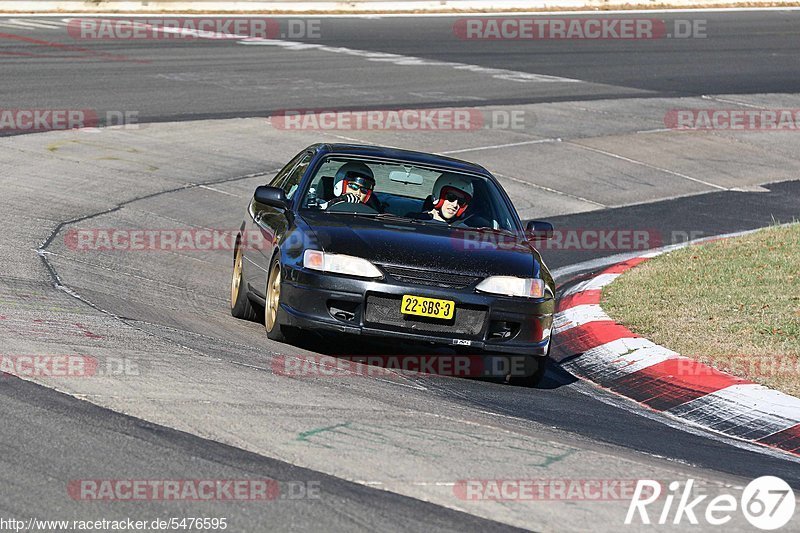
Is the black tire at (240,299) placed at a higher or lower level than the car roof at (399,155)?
lower

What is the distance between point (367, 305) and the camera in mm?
8008

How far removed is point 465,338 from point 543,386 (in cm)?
82

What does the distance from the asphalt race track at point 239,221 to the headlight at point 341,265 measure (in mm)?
644

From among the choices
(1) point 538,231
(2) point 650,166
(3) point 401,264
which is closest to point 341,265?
(3) point 401,264

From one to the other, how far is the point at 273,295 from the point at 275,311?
0.15 metres

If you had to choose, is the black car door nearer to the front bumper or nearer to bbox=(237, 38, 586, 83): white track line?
the front bumper

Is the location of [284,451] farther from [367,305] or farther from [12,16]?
[12,16]


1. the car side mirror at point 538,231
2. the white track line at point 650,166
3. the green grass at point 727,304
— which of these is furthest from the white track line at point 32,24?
the car side mirror at point 538,231

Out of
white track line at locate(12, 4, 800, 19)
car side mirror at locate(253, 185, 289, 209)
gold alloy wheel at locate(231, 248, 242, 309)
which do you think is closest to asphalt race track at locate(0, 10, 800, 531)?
gold alloy wheel at locate(231, 248, 242, 309)

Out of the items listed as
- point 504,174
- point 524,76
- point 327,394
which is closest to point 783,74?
point 524,76

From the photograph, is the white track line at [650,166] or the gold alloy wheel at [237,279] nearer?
the gold alloy wheel at [237,279]

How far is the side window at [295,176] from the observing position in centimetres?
965

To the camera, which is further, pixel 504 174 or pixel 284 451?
pixel 504 174

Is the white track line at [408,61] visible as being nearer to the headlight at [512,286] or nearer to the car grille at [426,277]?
the headlight at [512,286]
